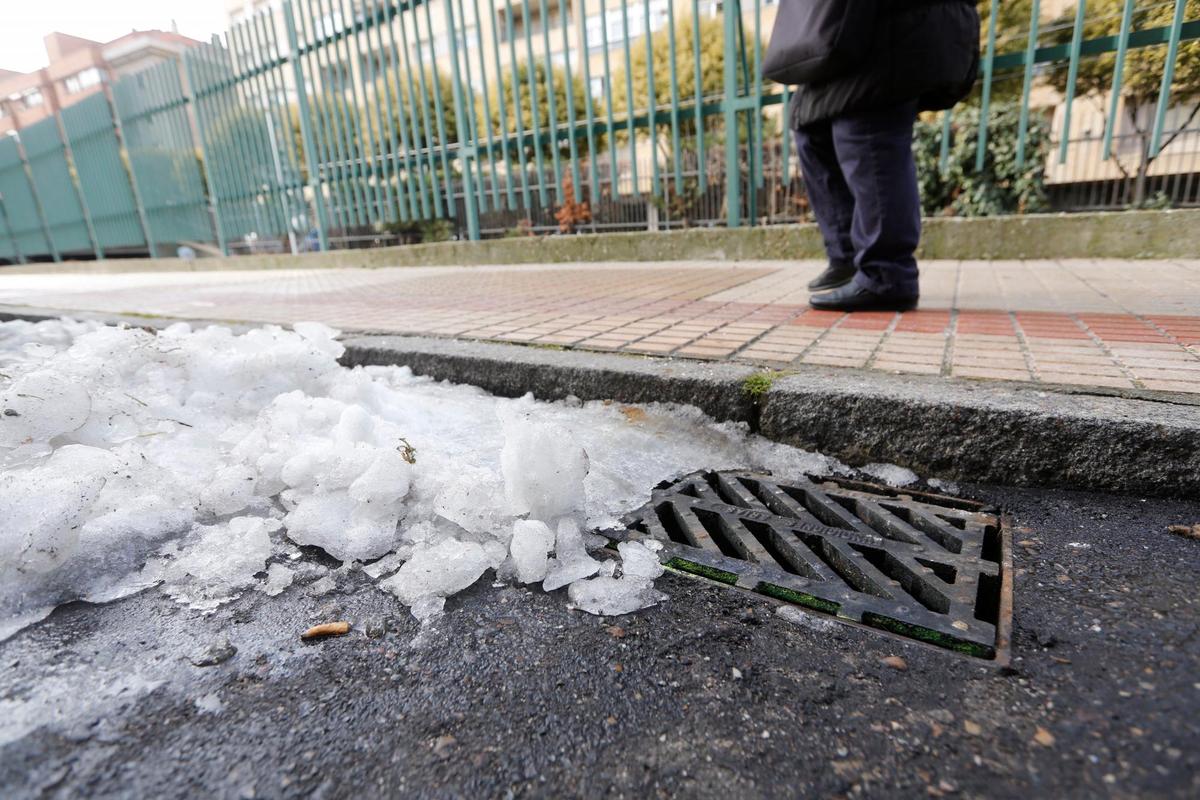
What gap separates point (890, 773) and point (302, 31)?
9.12m

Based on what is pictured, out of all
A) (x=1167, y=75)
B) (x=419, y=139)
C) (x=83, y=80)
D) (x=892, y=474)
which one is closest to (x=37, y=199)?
(x=419, y=139)

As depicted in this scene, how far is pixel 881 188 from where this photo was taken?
2.59m

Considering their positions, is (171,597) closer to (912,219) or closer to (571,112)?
(912,219)

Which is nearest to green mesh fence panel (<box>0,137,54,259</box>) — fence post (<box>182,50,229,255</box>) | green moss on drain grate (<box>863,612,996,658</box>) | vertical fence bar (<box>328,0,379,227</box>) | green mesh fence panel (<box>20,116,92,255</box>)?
green mesh fence panel (<box>20,116,92,255</box>)

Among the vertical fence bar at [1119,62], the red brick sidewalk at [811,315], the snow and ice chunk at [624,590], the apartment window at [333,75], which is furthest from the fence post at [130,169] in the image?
the snow and ice chunk at [624,590]

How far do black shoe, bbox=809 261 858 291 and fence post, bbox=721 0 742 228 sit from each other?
233 centimetres

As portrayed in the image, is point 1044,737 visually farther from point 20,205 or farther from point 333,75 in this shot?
point 20,205

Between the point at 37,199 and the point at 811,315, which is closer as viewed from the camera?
the point at 811,315

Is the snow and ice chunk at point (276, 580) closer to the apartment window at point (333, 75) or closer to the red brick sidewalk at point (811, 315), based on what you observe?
the red brick sidewalk at point (811, 315)

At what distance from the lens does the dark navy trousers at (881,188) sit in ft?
8.36

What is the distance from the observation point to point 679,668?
1.00m

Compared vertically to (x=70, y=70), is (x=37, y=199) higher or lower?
lower

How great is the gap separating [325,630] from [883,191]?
8.19 ft

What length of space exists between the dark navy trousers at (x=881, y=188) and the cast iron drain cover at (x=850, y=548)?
1.43 meters
